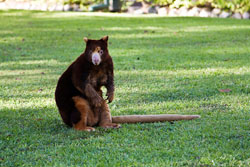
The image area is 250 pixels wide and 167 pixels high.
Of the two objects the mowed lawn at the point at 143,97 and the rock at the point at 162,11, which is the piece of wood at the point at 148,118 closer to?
the mowed lawn at the point at 143,97

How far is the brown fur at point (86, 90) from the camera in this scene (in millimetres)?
4836

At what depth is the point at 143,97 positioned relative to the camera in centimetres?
654

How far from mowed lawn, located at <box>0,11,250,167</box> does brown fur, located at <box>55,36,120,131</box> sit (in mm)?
176

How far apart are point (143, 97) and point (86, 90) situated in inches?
72.4

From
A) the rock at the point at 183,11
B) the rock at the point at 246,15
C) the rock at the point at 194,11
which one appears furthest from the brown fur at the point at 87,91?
the rock at the point at 183,11

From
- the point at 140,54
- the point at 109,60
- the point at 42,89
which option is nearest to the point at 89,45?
the point at 109,60

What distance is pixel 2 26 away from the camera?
635 inches

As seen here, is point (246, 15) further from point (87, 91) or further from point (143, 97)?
point (87, 91)

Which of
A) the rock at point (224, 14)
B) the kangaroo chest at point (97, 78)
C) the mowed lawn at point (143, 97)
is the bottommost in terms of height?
the mowed lawn at point (143, 97)

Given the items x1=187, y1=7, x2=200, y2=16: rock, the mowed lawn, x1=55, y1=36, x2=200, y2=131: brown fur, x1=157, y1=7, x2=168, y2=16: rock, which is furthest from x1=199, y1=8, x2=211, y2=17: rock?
x1=55, y1=36, x2=200, y2=131: brown fur

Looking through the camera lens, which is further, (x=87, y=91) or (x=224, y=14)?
(x=224, y=14)

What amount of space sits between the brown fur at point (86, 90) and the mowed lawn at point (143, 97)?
0.58 ft

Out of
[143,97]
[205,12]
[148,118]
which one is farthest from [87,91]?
[205,12]

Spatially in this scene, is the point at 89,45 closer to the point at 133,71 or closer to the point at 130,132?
the point at 130,132
